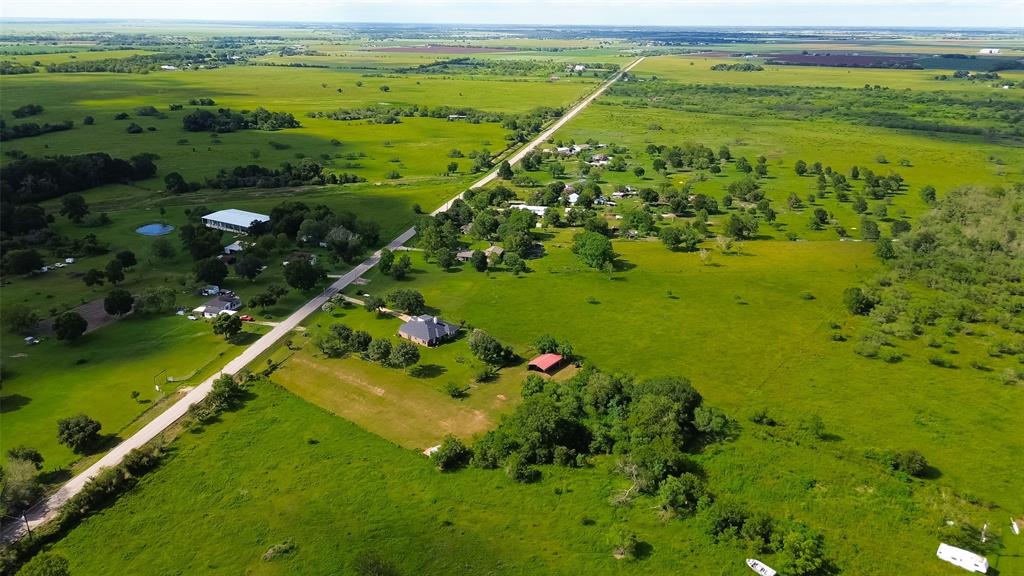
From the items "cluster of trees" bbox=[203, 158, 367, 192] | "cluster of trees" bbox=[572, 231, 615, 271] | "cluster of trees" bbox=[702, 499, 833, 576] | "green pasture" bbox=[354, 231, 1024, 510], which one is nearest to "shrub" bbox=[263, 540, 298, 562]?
"cluster of trees" bbox=[702, 499, 833, 576]

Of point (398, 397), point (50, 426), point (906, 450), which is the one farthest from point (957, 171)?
point (50, 426)

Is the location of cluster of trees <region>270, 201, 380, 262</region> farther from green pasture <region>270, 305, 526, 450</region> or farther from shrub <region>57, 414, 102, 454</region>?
shrub <region>57, 414, 102, 454</region>

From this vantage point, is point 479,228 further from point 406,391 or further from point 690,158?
point 690,158

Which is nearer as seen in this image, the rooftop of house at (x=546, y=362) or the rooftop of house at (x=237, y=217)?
the rooftop of house at (x=546, y=362)

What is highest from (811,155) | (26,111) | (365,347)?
(26,111)

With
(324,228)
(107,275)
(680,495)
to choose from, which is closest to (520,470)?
(680,495)

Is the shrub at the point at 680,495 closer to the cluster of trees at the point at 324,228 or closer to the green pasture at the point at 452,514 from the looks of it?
the green pasture at the point at 452,514

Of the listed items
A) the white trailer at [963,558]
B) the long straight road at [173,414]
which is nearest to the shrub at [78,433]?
the long straight road at [173,414]
